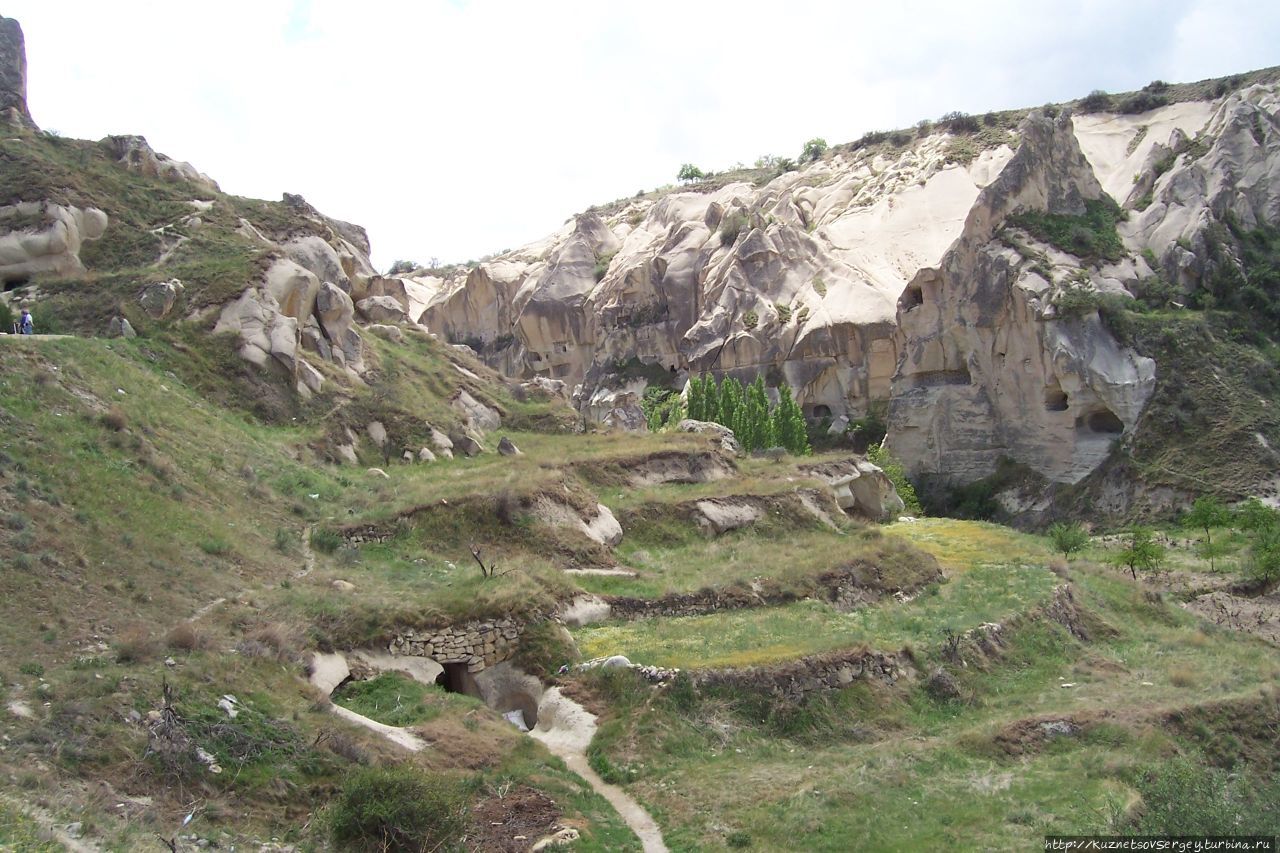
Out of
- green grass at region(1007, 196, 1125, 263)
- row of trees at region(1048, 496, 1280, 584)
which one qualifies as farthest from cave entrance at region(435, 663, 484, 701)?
green grass at region(1007, 196, 1125, 263)

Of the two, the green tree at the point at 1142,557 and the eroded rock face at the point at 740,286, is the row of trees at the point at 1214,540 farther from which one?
the eroded rock face at the point at 740,286

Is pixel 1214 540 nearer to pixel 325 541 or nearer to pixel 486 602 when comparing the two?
pixel 486 602

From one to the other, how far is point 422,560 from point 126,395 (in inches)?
317

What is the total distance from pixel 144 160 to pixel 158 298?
1501 cm

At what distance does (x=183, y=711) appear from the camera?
39.2ft

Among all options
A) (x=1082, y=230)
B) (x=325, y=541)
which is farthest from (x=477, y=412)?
(x=1082, y=230)

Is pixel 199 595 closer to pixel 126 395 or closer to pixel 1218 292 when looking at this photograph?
pixel 126 395

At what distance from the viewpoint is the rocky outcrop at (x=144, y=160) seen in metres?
43.4

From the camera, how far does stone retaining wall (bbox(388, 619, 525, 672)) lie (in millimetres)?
18234

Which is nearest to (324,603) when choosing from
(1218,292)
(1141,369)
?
(1141,369)

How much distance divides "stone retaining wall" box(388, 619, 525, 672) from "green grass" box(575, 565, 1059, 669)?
1496mm

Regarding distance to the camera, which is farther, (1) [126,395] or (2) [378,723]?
(1) [126,395]

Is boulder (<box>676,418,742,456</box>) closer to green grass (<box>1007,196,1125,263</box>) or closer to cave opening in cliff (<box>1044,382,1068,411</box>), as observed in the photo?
cave opening in cliff (<box>1044,382,1068,411</box>)

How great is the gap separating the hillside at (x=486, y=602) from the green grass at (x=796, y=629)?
0.15 meters
